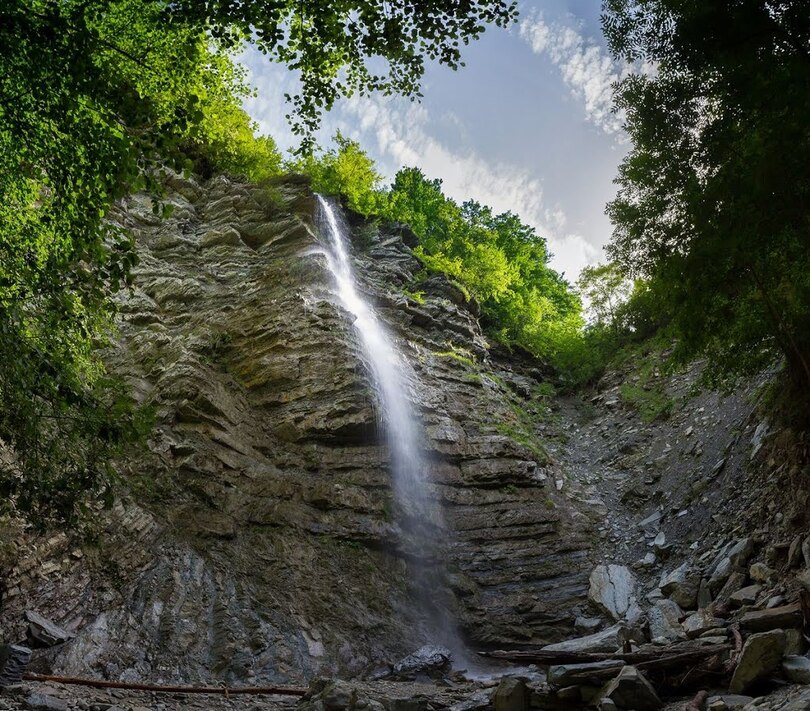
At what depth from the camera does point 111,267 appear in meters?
3.97

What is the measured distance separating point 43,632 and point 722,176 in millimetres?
10145

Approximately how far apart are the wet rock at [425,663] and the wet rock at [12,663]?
4.65m

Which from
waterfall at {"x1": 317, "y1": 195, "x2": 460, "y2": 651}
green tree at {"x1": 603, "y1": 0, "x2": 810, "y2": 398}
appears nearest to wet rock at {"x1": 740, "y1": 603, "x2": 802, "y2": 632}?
green tree at {"x1": 603, "y1": 0, "x2": 810, "y2": 398}

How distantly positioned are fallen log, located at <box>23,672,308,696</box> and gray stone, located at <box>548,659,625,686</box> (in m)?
2.96

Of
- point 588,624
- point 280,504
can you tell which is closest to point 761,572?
point 588,624

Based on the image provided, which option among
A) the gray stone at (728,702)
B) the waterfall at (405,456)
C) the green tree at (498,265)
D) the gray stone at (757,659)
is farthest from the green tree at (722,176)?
the green tree at (498,265)

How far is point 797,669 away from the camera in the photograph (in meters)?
4.10

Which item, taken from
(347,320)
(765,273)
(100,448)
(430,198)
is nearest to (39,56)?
(100,448)

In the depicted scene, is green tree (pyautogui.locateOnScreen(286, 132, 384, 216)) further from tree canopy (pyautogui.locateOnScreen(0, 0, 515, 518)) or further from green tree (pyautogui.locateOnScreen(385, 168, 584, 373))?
tree canopy (pyautogui.locateOnScreen(0, 0, 515, 518))

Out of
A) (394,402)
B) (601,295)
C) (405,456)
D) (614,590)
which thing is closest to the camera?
(614,590)

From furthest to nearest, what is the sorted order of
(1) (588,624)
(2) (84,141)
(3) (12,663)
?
(1) (588,624) → (3) (12,663) → (2) (84,141)

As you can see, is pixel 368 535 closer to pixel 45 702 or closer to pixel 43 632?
pixel 43 632

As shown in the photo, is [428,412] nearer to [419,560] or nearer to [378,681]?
[419,560]

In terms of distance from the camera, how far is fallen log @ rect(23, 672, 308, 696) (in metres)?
5.64
